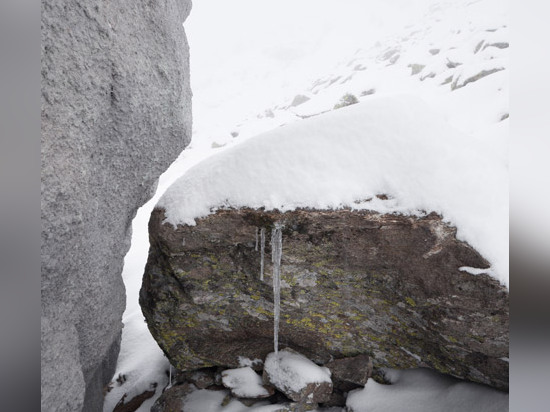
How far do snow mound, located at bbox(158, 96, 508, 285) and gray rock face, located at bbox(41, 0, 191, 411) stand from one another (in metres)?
0.88

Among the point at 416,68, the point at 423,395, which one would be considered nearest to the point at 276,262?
the point at 423,395

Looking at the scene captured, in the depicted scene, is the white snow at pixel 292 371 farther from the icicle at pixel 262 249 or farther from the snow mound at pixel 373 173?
the snow mound at pixel 373 173

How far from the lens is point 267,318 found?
4.37 m

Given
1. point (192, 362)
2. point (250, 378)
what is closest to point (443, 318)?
point (250, 378)

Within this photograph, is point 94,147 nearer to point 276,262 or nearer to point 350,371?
point 276,262

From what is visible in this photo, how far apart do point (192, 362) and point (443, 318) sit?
3977 millimetres

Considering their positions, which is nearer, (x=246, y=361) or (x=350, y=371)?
(x=350, y=371)

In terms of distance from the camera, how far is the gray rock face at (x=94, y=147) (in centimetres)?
251

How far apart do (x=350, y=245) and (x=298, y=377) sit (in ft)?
7.41

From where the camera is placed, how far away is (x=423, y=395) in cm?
389

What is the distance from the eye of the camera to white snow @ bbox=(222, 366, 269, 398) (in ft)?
14.8

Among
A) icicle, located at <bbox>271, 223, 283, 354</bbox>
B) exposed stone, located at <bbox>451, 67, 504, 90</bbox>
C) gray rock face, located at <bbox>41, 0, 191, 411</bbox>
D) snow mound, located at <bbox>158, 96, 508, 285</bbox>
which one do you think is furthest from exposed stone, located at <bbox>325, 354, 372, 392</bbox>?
exposed stone, located at <bbox>451, 67, 504, 90</bbox>

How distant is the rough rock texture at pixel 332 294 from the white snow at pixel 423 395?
0.18 metres

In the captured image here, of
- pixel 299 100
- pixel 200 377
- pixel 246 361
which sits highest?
pixel 299 100
